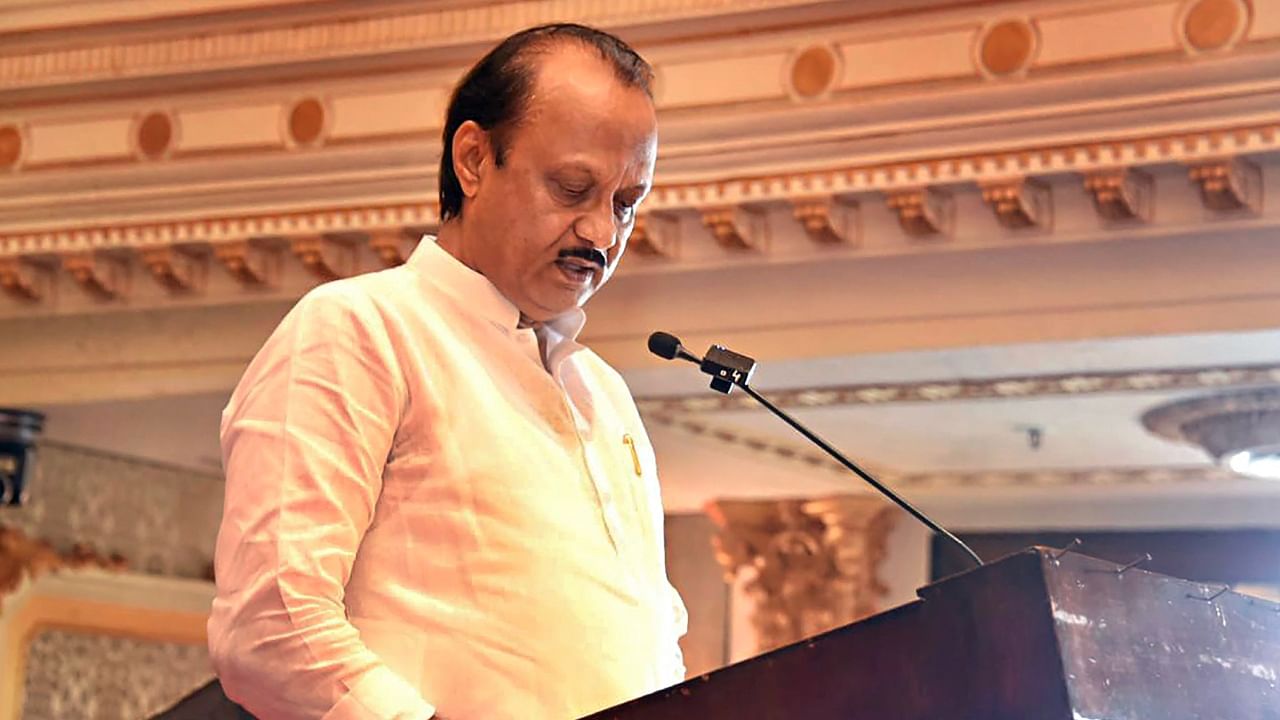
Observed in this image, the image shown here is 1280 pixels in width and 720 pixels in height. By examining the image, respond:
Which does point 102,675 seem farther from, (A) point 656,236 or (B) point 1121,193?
(B) point 1121,193

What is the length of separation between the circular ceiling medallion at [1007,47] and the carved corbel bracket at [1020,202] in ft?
1.08

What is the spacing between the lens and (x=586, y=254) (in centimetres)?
177

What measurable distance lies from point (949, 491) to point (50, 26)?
445cm

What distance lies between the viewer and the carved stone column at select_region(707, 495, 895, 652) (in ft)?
28.6

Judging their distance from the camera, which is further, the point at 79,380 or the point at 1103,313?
the point at 79,380

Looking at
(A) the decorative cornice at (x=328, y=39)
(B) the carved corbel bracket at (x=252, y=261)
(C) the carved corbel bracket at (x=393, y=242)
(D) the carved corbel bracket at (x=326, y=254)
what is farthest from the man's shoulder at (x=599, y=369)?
(B) the carved corbel bracket at (x=252, y=261)

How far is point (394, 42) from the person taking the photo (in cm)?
629

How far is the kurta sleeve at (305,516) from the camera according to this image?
149 cm

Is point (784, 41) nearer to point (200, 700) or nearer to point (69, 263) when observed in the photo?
point (69, 263)

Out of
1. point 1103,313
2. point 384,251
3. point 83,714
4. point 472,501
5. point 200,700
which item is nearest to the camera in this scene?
point 472,501

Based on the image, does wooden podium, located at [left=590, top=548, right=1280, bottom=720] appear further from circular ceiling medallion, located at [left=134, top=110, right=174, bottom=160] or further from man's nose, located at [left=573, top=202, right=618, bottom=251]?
circular ceiling medallion, located at [left=134, top=110, right=174, bottom=160]

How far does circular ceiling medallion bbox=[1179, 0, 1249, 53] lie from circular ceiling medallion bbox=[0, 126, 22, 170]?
13.4 ft

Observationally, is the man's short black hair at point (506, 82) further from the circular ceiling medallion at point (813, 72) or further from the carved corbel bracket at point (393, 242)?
the carved corbel bracket at point (393, 242)

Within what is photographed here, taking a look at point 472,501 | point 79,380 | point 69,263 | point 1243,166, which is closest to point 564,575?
point 472,501
